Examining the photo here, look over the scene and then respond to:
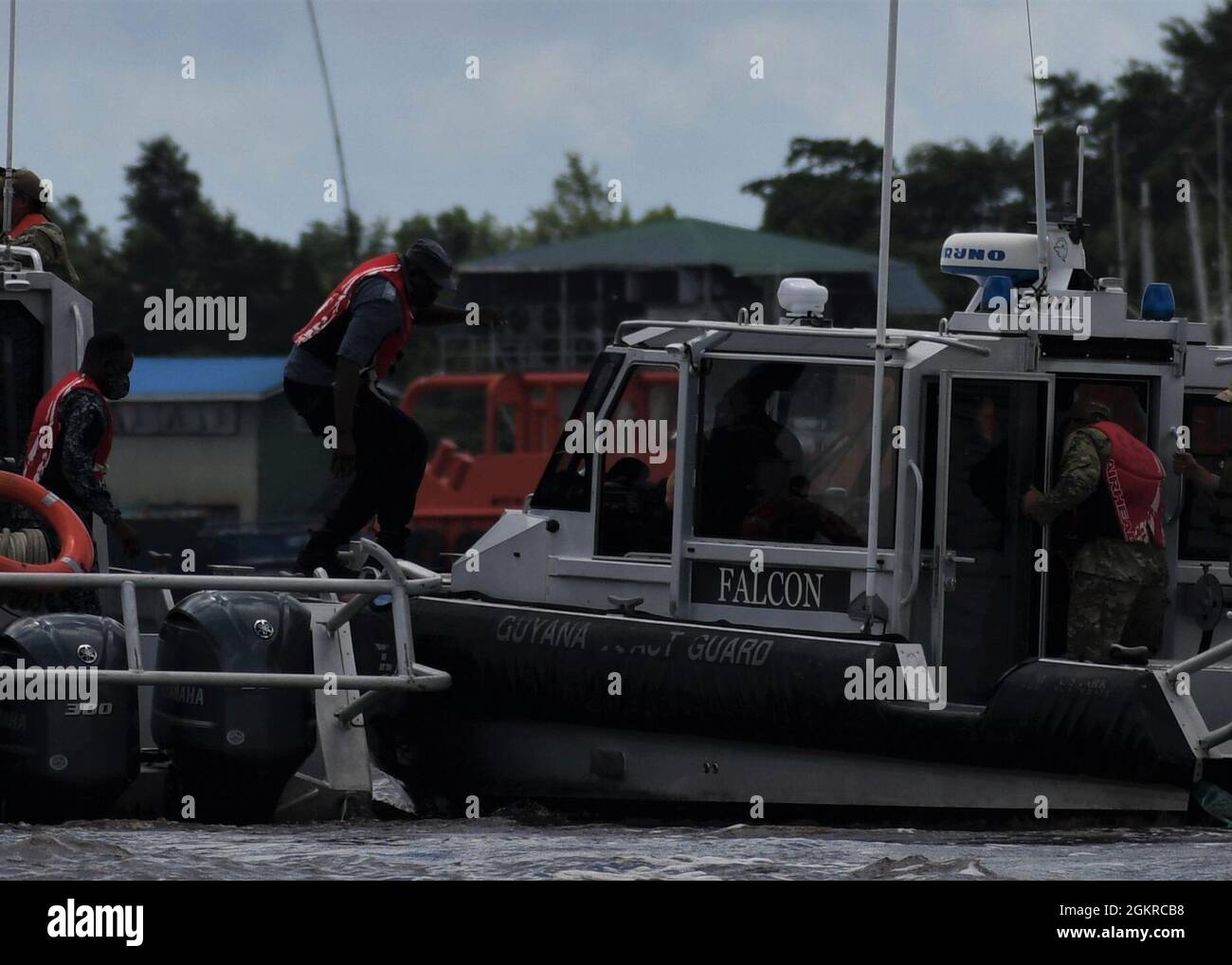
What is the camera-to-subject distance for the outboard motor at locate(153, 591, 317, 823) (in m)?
8.18

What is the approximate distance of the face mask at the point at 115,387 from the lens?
890cm

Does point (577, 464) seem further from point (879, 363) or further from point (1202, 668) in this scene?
point (1202, 668)

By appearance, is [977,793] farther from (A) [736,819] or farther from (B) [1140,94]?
(B) [1140,94]

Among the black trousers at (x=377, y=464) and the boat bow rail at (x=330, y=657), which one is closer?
the boat bow rail at (x=330, y=657)

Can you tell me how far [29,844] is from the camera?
7586mm

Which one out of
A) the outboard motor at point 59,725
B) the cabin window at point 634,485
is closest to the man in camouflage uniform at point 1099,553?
the cabin window at point 634,485

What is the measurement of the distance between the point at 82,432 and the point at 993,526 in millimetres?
3428

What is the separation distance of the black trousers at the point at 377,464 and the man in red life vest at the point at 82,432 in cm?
73

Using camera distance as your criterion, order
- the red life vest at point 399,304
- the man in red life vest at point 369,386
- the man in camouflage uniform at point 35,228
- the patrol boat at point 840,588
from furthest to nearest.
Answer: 1. the man in camouflage uniform at point 35,228
2. the red life vest at point 399,304
3. the man in red life vest at point 369,386
4. the patrol boat at point 840,588

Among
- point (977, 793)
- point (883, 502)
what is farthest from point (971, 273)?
point (977, 793)

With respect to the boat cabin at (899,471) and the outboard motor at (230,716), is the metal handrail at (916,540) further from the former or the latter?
the outboard motor at (230,716)

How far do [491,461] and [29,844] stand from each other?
817 inches

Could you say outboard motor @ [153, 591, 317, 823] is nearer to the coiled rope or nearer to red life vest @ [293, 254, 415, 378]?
the coiled rope

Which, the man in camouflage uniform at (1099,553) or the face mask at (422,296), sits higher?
the face mask at (422,296)
